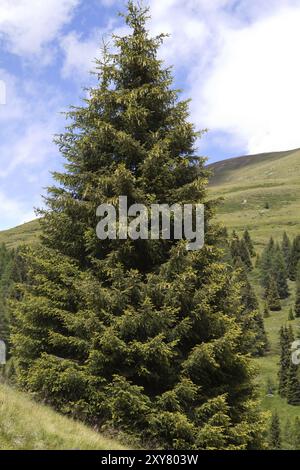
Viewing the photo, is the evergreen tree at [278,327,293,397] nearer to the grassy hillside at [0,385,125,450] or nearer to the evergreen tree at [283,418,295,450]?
the evergreen tree at [283,418,295,450]

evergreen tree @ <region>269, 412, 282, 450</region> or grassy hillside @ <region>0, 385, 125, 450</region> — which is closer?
grassy hillside @ <region>0, 385, 125, 450</region>

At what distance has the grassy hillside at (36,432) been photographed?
27.3 feet

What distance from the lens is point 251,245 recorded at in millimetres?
164625

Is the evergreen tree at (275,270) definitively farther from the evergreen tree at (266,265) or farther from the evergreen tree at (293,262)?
the evergreen tree at (293,262)

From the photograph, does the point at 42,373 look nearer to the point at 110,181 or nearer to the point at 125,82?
the point at 110,181

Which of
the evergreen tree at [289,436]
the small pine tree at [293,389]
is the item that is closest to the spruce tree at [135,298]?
the evergreen tree at [289,436]

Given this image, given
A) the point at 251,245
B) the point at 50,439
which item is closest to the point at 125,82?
the point at 50,439

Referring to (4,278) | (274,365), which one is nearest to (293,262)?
(274,365)

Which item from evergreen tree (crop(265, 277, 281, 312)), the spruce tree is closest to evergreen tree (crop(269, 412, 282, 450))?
the spruce tree

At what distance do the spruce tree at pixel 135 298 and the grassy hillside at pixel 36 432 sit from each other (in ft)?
8.47

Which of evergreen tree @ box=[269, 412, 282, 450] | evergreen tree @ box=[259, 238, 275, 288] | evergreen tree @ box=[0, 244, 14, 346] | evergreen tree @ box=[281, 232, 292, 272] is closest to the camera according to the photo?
evergreen tree @ box=[269, 412, 282, 450]

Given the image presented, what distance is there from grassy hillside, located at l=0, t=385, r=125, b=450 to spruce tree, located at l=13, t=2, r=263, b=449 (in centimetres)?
258

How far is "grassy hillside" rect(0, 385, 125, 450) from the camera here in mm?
8312
